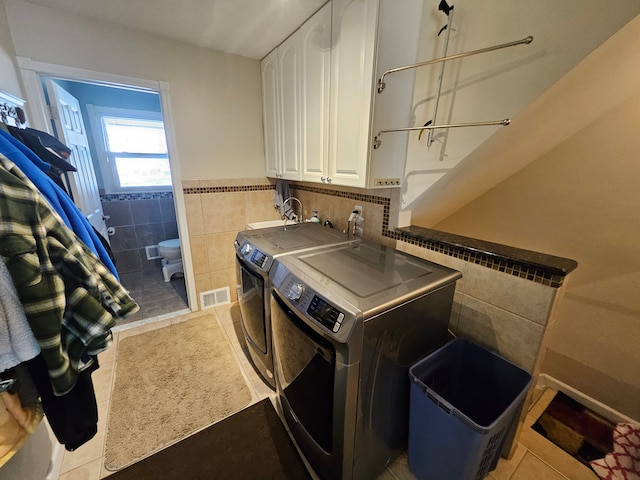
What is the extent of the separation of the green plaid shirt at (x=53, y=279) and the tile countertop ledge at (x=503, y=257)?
146cm

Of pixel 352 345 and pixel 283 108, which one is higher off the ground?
pixel 283 108

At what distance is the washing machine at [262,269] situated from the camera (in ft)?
4.72

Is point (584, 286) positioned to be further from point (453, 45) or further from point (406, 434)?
point (453, 45)

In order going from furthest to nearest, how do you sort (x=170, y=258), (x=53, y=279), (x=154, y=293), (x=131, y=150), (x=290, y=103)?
(x=131, y=150) < (x=170, y=258) < (x=154, y=293) < (x=290, y=103) < (x=53, y=279)

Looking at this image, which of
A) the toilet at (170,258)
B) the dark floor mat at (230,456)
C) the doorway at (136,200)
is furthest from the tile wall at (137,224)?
the dark floor mat at (230,456)

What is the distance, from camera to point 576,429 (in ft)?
4.68

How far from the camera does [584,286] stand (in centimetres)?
157

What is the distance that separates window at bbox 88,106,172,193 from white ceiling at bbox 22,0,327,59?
165 centimetres

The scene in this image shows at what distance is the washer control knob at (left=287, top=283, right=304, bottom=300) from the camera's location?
1.06 meters

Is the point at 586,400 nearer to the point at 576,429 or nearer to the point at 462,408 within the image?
the point at 576,429

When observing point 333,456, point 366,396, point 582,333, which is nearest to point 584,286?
point 582,333

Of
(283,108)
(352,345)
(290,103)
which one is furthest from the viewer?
(283,108)

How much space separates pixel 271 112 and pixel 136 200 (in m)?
2.50

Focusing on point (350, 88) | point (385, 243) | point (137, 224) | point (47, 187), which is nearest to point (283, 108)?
point (350, 88)
